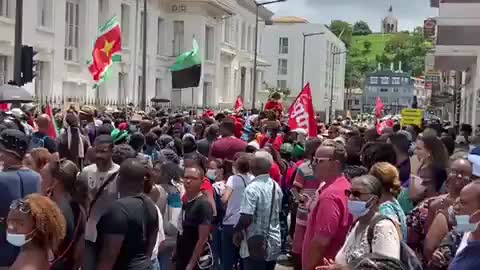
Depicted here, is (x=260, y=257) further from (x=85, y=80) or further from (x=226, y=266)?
(x=85, y=80)

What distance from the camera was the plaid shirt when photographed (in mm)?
8109

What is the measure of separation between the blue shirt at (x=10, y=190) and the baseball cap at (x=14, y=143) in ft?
0.73

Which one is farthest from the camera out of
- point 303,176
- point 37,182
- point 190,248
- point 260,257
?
point 303,176

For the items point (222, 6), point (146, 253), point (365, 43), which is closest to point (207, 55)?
point (222, 6)

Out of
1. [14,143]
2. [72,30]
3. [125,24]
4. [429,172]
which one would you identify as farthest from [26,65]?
[125,24]

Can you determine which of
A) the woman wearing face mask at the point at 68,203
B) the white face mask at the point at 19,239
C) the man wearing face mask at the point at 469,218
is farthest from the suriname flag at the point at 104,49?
the man wearing face mask at the point at 469,218

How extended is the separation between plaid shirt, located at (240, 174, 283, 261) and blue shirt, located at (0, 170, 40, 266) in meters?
2.27

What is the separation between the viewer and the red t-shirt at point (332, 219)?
597 cm

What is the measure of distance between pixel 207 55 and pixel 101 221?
A: 46.4 metres

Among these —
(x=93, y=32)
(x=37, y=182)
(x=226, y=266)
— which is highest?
(x=93, y=32)

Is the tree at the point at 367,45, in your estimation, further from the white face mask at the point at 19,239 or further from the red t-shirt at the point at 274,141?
the white face mask at the point at 19,239

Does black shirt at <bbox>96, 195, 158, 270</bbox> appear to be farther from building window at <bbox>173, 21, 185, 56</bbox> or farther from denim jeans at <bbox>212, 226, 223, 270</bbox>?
building window at <bbox>173, 21, 185, 56</bbox>

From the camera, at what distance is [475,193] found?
4602 millimetres

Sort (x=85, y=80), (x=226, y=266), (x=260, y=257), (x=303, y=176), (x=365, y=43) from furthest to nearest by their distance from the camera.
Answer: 1. (x=365, y=43)
2. (x=85, y=80)
3. (x=303, y=176)
4. (x=226, y=266)
5. (x=260, y=257)
